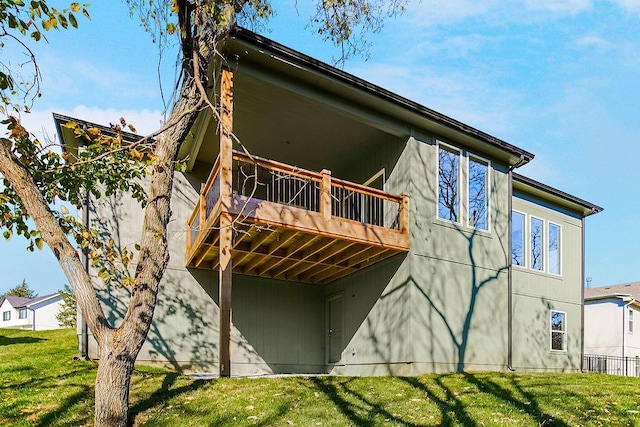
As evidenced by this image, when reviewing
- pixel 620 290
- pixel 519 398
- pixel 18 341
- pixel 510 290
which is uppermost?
pixel 510 290

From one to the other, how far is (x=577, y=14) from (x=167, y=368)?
1191 cm

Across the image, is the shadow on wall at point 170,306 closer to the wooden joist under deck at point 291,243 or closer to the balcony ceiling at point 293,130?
the wooden joist under deck at point 291,243

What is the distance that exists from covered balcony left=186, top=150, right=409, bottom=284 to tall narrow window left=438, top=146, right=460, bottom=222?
117 centimetres

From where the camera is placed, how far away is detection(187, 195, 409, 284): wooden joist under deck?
8.52 metres

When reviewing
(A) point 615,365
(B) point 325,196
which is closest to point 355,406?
(B) point 325,196

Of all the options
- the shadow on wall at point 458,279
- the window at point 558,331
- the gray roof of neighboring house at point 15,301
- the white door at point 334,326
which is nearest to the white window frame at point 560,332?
the window at point 558,331

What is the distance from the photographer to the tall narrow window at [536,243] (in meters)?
13.7

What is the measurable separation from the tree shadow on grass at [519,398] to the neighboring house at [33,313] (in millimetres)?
49563

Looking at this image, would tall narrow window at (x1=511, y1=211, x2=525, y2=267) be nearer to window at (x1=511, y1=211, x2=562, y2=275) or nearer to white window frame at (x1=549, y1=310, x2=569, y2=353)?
window at (x1=511, y1=211, x2=562, y2=275)

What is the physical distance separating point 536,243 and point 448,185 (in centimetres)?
476

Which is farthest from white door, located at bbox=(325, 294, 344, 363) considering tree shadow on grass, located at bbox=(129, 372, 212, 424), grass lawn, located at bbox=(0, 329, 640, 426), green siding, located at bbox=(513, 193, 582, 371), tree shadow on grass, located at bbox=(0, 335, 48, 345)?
tree shadow on grass, located at bbox=(0, 335, 48, 345)

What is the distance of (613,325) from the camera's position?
71.2 feet

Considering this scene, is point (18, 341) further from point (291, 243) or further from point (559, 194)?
point (559, 194)

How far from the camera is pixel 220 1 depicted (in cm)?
659
